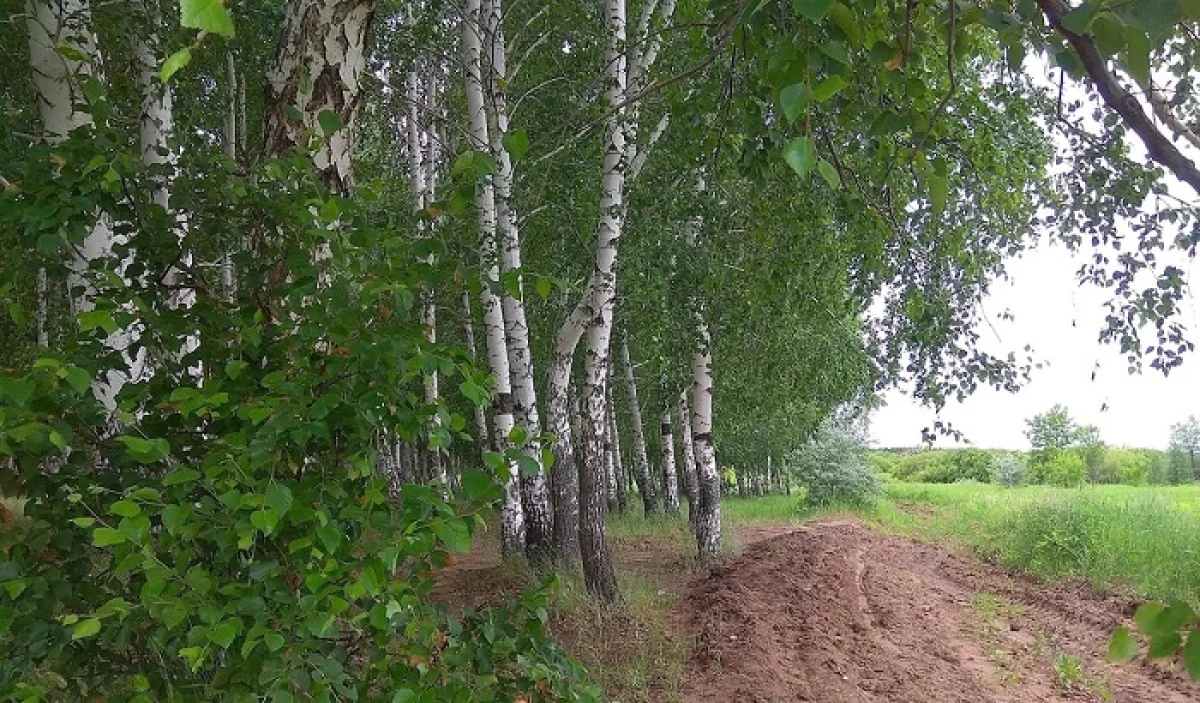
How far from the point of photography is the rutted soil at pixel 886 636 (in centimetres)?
559

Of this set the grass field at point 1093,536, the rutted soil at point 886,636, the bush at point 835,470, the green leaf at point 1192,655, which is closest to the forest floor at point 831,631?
the rutted soil at point 886,636

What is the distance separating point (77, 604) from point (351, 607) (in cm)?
62

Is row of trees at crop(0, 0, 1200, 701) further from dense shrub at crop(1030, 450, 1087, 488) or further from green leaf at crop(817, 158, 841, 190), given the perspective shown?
dense shrub at crop(1030, 450, 1087, 488)

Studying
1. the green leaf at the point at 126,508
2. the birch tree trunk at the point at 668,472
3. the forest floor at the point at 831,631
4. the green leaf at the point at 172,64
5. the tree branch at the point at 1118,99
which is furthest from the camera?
the birch tree trunk at the point at 668,472

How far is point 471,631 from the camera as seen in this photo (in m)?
2.09

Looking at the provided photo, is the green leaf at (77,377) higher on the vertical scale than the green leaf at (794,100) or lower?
lower

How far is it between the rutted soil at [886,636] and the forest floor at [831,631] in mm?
17

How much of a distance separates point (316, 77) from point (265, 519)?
1607 millimetres

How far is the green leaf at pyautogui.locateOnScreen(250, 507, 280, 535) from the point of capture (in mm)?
1485

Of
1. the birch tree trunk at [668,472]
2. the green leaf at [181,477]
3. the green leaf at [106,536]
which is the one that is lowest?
the birch tree trunk at [668,472]

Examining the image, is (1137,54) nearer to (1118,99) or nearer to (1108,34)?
(1108,34)

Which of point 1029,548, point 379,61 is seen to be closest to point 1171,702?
point 1029,548

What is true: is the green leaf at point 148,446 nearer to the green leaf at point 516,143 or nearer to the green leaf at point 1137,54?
the green leaf at point 516,143

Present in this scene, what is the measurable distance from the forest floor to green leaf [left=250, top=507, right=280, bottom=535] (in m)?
2.91
